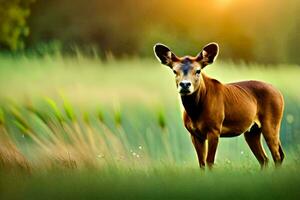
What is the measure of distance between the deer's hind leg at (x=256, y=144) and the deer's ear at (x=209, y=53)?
0.41m

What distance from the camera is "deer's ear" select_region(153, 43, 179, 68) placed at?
127 inches

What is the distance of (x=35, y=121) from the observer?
325cm

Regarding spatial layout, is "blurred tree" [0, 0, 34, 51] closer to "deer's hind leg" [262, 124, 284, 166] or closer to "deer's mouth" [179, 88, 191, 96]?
"deer's mouth" [179, 88, 191, 96]

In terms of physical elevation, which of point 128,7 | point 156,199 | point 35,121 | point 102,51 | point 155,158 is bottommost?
point 156,199

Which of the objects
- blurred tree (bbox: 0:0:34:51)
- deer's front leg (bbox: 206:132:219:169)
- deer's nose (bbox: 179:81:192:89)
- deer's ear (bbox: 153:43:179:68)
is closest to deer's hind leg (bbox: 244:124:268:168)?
deer's front leg (bbox: 206:132:219:169)

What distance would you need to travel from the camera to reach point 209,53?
3.24 metres

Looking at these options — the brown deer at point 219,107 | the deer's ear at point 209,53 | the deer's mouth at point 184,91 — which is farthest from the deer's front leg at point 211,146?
the deer's ear at point 209,53

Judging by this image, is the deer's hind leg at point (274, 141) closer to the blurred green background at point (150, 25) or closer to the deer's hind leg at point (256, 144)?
the deer's hind leg at point (256, 144)

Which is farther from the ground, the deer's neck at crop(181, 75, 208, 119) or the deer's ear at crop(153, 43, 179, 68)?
the deer's ear at crop(153, 43, 179, 68)

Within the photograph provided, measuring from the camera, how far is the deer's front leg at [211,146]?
3197 mm

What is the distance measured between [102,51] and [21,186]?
0.82 metres

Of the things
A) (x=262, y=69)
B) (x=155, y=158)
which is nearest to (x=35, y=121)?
(x=155, y=158)

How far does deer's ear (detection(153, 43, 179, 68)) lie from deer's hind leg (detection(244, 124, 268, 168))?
55 cm

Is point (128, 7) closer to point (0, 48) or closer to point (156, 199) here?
point (0, 48)
